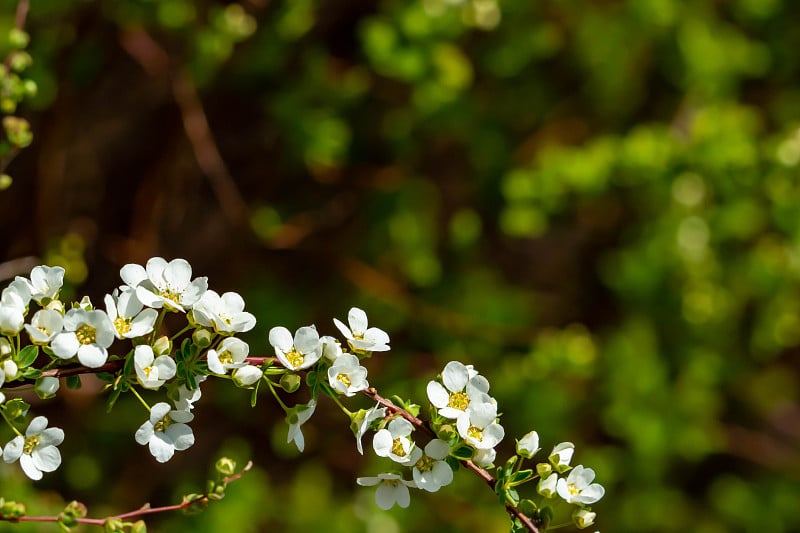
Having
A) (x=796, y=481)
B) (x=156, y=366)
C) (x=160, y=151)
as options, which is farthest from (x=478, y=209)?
(x=156, y=366)

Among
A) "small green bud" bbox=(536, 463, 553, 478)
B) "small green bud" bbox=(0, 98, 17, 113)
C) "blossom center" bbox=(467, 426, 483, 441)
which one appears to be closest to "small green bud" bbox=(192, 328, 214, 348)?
"blossom center" bbox=(467, 426, 483, 441)

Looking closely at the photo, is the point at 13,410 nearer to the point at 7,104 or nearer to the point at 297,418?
the point at 297,418

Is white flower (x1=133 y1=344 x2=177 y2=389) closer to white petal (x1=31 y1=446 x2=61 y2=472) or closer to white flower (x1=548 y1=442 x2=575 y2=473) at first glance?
white petal (x1=31 y1=446 x2=61 y2=472)

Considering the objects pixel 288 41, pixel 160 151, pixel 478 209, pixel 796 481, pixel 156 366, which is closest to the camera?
pixel 156 366

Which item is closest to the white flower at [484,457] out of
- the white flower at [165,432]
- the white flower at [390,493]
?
the white flower at [390,493]

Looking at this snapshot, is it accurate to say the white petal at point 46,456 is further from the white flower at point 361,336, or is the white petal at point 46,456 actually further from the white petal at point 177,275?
the white flower at point 361,336

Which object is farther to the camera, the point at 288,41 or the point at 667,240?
the point at 667,240

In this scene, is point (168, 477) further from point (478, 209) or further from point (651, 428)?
point (651, 428)
